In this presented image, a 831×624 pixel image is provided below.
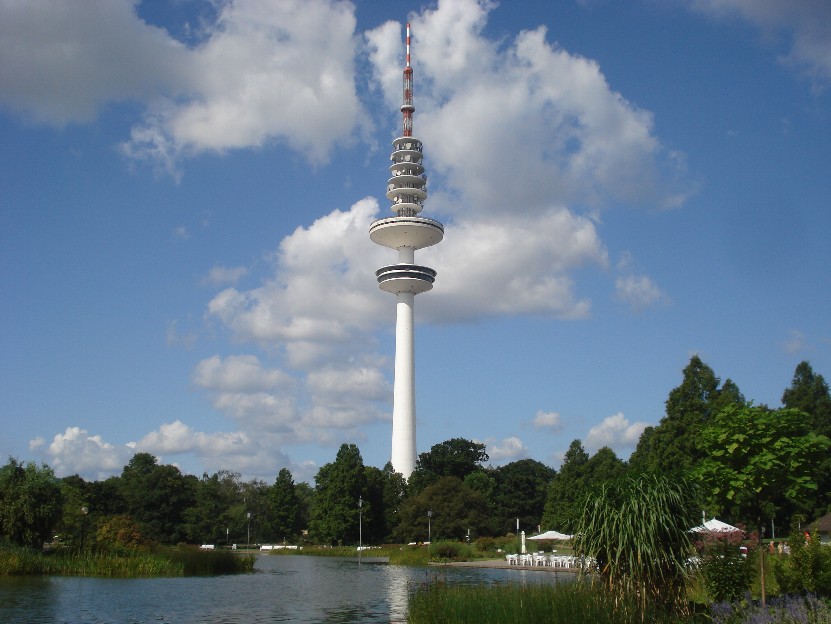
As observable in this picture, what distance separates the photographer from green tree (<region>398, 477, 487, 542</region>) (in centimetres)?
7856

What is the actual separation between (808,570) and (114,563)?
3194 cm

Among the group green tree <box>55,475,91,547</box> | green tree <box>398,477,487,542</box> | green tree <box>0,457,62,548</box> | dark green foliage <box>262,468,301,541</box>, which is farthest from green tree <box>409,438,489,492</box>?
green tree <box>0,457,62,548</box>

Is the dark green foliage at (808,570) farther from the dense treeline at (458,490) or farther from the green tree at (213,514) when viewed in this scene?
the green tree at (213,514)

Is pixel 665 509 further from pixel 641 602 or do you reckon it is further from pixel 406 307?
pixel 406 307

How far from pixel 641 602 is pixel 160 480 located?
84.1 metres

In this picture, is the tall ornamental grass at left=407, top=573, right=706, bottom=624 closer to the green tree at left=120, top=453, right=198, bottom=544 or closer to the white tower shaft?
the green tree at left=120, top=453, right=198, bottom=544

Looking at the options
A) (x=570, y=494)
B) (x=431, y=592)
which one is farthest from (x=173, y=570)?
(x=570, y=494)

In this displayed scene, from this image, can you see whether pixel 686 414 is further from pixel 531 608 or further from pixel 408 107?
pixel 408 107

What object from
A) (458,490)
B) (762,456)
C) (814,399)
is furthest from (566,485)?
(762,456)

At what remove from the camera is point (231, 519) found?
10800 centimetres

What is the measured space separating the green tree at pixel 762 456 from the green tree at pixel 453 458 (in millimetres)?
90094

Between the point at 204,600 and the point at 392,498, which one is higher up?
the point at 392,498

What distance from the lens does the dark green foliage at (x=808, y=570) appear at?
2112cm

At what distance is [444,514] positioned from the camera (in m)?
78.8
